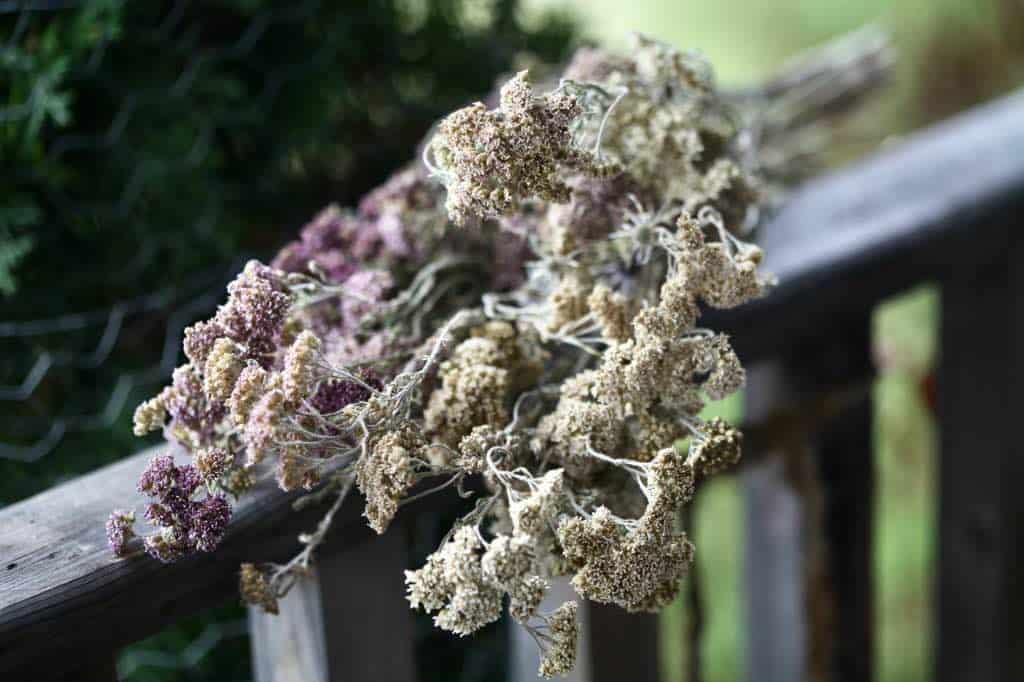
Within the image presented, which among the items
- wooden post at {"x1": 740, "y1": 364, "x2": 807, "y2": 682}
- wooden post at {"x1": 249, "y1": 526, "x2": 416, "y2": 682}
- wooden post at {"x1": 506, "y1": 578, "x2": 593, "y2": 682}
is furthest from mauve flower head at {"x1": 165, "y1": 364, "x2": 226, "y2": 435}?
wooden post at {"x1": 740, "y1": 364, "x2": 807, "y2": 682}

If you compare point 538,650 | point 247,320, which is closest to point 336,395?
point 247,320

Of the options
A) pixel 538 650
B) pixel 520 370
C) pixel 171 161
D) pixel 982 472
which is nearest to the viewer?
pixel 520 370

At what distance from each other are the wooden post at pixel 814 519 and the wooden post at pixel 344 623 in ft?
2.19

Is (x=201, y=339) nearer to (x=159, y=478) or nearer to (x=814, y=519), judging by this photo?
(x=159, y=478)

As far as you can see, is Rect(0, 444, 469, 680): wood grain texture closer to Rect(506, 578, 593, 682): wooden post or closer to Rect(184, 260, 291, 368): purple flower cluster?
Rect(184, 260, 291, 368): purple flower cluster

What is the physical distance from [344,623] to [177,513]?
24cm

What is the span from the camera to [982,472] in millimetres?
1443

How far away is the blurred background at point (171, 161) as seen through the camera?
902 mm

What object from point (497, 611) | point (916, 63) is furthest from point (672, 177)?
point (916, 63)

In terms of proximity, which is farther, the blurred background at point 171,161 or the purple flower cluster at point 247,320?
the blurred background at point 171,161

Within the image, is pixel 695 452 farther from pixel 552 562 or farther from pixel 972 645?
pixel 972 645

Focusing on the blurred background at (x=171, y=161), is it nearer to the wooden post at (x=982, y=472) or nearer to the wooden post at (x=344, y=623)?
the wooden post at (x=344, y=623)

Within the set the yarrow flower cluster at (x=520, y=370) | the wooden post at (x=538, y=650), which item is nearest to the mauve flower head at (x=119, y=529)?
the yarrow flower cluster at (x=520, y=370)

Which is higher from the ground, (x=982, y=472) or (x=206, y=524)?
(x=982, y=472)
